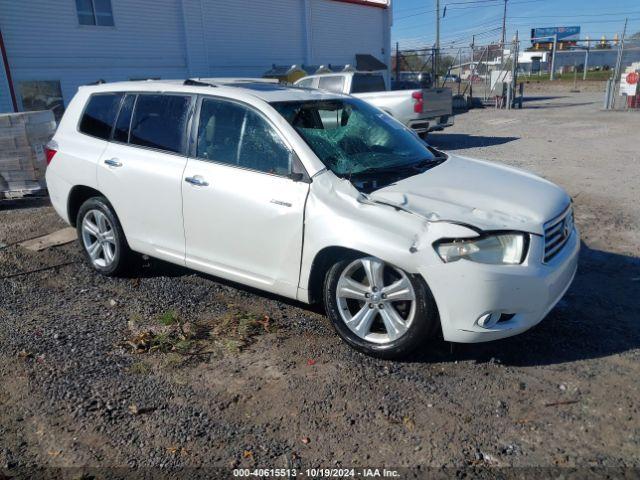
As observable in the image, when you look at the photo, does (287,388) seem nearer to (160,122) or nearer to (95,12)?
(160,122)

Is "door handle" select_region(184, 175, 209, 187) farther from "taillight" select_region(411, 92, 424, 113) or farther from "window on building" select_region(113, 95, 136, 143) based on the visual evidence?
"taillight" select_region(411, 92, 424, 113)

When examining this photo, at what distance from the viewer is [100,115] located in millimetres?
5055

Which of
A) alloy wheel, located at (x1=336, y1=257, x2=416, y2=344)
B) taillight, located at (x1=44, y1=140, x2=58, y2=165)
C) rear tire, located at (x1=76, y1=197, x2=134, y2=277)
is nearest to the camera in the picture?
alloy wheel, located at (x1=336, y1=257, x2=416, y2=344)

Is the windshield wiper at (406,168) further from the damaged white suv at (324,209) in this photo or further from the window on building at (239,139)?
the window on building at (239,139)

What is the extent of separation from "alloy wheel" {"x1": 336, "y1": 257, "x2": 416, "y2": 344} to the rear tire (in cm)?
231

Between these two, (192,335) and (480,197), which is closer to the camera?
(480,197)

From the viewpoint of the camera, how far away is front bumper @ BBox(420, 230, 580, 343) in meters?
3.13

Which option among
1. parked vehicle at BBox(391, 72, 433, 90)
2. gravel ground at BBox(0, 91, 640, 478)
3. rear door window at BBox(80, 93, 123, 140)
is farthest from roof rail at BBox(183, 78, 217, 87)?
parked vehicle at BBox(391, 72, 433, 90)

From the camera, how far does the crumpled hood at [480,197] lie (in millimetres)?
3279

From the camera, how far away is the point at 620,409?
300cm

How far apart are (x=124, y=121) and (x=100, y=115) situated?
0.41 meters

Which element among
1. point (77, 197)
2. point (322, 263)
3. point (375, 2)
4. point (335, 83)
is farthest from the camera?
point (375, 2)

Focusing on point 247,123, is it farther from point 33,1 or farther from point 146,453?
point 33,1

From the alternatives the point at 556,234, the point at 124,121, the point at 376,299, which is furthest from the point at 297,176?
the point at 124,121
